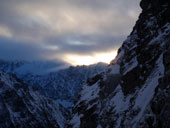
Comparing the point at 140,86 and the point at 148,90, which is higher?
the point at 140,86

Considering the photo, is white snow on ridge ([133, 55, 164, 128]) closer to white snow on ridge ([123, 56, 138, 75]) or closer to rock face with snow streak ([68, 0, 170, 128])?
rock face with snow streak ([68, 0, 170, 128])

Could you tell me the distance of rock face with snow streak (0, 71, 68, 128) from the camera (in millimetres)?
155725

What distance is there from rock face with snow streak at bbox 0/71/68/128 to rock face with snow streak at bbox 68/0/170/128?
11593 cm

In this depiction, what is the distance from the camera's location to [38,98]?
196 meters

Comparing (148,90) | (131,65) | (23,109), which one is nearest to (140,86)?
(148,90)

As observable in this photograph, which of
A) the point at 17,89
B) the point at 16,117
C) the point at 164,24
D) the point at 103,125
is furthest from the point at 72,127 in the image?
the point at 17,89

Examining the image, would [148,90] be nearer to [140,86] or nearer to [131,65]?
[140,86]

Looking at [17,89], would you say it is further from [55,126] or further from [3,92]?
[55,126]

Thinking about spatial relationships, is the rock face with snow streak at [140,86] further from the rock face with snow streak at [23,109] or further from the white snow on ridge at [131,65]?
the rock face with snow streak at [23,109]

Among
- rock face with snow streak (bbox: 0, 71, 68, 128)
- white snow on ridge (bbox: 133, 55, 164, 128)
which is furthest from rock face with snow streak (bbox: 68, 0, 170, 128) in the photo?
rock face with snow streak (bbox: 0, 71, 68, 128)

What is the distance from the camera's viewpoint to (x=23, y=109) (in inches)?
6683

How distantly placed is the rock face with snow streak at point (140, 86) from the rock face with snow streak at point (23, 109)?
115933 millimetres

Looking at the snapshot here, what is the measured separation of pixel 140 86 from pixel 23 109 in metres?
150

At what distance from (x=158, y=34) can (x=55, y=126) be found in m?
156
